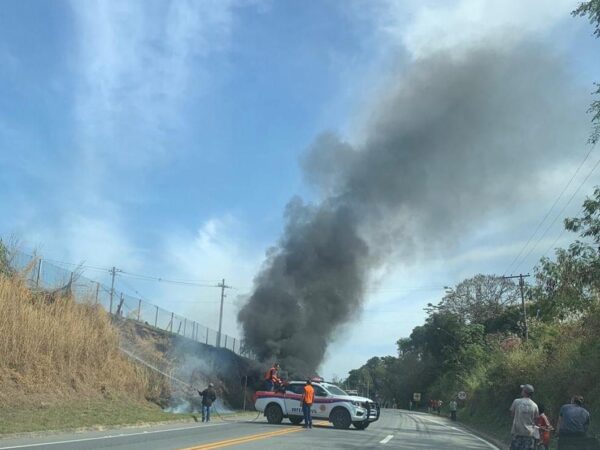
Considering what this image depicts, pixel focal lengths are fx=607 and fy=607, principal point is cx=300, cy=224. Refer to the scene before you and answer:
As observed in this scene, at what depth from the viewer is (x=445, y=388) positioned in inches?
2643

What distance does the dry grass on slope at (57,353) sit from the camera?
2127 cm

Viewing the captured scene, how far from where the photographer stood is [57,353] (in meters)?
23.8

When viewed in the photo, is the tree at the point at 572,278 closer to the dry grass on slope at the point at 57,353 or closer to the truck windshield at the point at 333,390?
the truck windshield at the point at 333,390

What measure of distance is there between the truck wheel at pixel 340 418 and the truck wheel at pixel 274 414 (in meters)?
2.06

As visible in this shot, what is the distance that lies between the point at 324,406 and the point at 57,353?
10.6 metres

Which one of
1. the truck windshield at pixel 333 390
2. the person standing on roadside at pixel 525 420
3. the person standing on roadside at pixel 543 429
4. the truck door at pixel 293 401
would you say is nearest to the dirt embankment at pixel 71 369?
the truck door at pixel 293 401

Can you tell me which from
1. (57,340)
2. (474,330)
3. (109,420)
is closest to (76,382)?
(57,340)

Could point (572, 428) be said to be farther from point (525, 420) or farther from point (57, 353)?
point (57, 353)

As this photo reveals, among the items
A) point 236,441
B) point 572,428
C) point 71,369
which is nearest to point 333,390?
point 236,441

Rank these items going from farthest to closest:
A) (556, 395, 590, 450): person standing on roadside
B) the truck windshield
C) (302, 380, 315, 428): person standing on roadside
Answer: the truck windshield, (302, 380, 315, 428): person standing on roadside, (556, 395, 590, 450): person standing on roadside

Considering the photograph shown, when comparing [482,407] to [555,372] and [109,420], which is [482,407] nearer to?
[555,372]

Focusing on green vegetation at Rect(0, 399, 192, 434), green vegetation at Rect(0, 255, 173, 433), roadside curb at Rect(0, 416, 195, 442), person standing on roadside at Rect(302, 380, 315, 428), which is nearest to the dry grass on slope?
green vegetation at Rect(0, 255, 173, 433)

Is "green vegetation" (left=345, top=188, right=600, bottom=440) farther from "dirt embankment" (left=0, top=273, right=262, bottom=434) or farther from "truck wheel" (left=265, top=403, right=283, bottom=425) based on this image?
"dirt embankment" (left=0, top=273, right=262, bottom=434)

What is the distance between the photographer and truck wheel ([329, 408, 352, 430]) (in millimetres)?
21594
